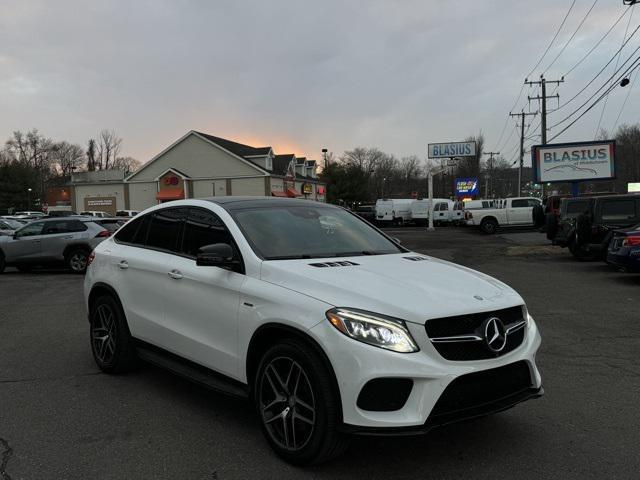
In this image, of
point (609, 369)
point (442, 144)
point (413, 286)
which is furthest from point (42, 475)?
point (442, 144)

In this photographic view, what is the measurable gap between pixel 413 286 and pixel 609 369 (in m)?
3.26

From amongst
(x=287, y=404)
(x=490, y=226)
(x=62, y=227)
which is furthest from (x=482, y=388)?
(x=490, y=226)

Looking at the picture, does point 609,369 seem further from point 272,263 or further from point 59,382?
point 59,382

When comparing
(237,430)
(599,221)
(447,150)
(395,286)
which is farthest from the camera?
(447,150)

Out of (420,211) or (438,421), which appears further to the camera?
(420,211)

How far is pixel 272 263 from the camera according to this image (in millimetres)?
3682

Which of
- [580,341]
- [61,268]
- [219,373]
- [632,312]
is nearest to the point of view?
[219,373]

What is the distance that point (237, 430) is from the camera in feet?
13.0

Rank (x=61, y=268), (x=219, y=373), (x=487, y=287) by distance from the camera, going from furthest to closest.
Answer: (x=61, y=268) → (x=219, y=373) → (x=487, y=287)

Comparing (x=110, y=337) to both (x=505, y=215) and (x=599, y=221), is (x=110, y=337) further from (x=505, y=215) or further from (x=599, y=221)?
(x=505, y=215)

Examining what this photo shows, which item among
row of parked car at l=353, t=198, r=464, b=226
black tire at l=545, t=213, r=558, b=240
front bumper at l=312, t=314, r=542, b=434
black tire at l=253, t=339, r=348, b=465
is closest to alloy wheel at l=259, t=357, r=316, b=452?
black tire at l=253, t=339, r=348, b=465

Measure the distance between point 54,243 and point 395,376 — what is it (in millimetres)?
14302

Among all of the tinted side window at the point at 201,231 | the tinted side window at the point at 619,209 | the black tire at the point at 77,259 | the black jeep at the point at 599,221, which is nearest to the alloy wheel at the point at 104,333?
the tinted side window at the point at 201,231

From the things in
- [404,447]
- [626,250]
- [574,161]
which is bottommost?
[404,447]
